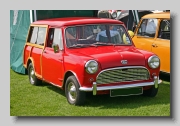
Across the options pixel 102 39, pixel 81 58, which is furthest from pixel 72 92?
pixel 102 39

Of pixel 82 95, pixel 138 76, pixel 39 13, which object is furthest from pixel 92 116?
pixel 39 13

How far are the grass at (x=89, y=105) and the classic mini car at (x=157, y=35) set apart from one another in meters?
0.71

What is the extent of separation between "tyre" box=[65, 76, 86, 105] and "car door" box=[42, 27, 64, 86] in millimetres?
322

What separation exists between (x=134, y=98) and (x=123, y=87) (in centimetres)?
69

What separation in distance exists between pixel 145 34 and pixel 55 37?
2.59 meters

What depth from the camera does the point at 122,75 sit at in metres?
6.18

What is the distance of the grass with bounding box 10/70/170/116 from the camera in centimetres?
601

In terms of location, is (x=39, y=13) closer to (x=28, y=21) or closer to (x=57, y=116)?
(x=28, y=21)

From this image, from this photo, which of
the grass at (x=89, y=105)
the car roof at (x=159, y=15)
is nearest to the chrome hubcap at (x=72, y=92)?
the grass at (x=89, y=105)

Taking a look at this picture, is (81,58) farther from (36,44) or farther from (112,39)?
(36,44)

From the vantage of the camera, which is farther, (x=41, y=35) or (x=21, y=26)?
(x=21, y=26)

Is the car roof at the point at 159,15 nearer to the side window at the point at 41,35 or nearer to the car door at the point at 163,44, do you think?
the car door at the point at 163,44

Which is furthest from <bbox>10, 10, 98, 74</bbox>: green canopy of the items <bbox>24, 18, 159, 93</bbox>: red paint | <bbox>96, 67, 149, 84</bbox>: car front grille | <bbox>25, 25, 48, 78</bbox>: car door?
<bbox>96, 67, 149, 84</bbox>: car front grille

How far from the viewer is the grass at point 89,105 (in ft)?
19.7
